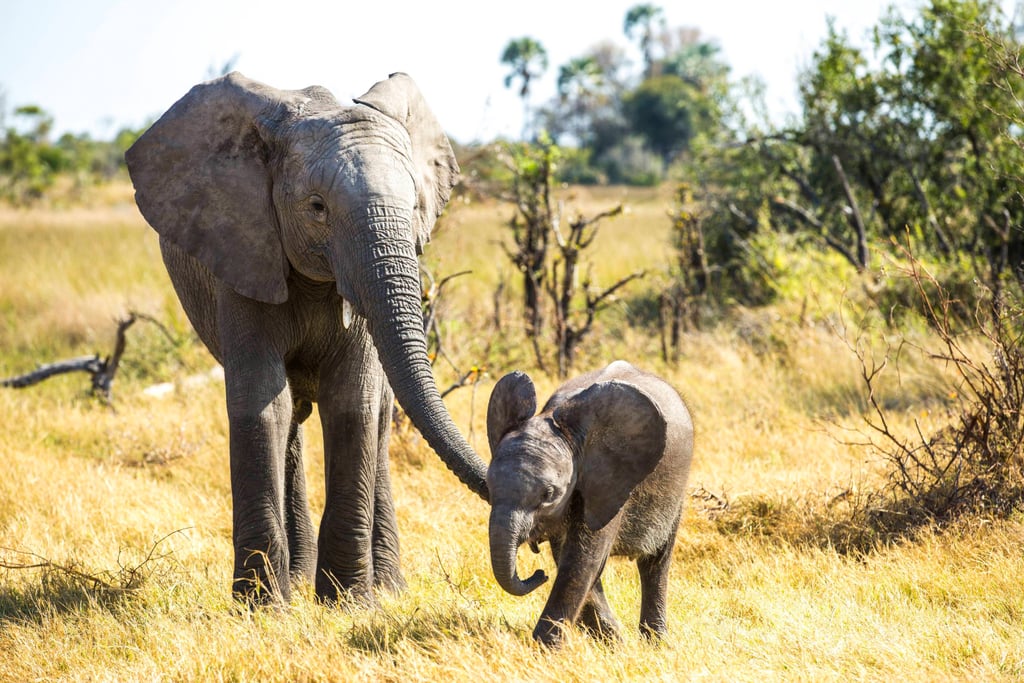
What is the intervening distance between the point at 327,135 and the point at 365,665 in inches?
82.9

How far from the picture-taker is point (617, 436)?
4.17 m

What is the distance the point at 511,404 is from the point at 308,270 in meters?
1.21

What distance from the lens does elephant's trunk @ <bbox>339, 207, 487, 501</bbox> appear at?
442cm

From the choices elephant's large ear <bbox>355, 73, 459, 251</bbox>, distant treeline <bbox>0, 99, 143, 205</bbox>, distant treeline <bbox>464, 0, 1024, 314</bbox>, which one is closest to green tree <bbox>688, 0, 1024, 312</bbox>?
distant treeline <bbox>464, 0, 1024, 314</bbox>

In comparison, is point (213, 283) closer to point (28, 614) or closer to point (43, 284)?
point (28, 614)

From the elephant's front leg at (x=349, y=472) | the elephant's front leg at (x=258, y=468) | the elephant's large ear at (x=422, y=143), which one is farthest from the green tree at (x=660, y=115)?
the elephant's front leg at (x=258, y=468)

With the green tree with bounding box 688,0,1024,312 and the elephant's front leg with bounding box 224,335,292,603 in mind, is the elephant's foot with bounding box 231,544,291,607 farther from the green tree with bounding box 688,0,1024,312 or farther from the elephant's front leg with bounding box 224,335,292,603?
the green tree with bounding box 688,0,1024,312

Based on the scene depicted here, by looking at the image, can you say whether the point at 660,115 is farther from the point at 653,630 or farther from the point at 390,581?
the point at 653,630

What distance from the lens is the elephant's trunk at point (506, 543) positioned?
3684 millimetres

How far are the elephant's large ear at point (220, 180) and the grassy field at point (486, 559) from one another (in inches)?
59.7

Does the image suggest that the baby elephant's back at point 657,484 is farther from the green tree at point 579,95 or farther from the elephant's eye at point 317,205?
the green tree at point 579,95

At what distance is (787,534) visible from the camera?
6121 millimetres

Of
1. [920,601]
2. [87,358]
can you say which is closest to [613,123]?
[87,358]

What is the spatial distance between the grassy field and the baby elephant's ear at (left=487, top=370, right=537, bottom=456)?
80 cm
